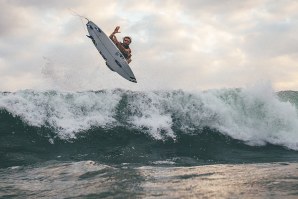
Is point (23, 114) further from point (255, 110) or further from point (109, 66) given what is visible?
point (255, 110)

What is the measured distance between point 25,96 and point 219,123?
7.18m

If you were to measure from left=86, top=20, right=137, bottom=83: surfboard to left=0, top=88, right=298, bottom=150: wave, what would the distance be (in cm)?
110

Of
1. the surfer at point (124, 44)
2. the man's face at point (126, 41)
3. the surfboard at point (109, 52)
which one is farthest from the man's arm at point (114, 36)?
the man's face at point (126, 41)

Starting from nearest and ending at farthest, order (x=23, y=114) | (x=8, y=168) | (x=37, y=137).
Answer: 1. (x=8, y=168)
2. (x=37, y=137)
3. (x=23, y=114)

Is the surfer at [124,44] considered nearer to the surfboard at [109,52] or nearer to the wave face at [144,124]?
the surfboard at [109,52]

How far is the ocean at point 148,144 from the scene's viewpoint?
5.33 metres

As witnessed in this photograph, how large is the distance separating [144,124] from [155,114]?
779 millimetres

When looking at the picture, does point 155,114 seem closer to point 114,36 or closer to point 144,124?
point 144,124

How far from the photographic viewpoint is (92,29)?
13.9 m

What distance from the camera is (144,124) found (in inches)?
466

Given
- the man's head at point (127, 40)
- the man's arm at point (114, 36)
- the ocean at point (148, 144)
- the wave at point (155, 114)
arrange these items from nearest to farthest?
the ocean at point (148, 144)
the wave at point (155, 114)
the man's arm at point (114, 36)
the man's head at point (127, 40)

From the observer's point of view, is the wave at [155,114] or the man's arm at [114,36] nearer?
the wave at [155,114]

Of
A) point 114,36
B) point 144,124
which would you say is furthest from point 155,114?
point 114,36

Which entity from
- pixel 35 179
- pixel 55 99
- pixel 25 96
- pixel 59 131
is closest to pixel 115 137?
pixel 59 131
